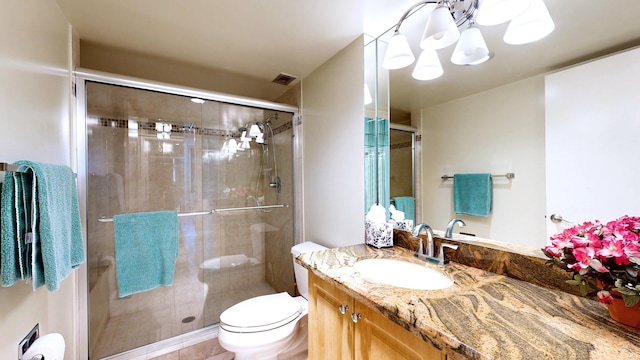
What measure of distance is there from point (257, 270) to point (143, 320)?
3.07ft

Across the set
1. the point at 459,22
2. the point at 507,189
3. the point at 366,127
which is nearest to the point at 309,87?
→ the point at 366,127

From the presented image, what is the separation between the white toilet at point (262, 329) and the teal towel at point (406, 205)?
878 millimetres

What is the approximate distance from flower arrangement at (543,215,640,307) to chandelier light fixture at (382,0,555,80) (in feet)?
2.36

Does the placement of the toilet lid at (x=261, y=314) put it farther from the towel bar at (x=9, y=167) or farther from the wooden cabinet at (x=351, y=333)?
the towel bar at (x=9, y=167)

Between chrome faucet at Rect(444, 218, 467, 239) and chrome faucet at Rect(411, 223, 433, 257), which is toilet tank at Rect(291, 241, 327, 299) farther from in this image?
chrome faucet at Rect(444, 218, 467, 239)

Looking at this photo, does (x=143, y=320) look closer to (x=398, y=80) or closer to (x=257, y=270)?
(x=257, y=270)

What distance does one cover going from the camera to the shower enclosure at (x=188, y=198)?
169cm

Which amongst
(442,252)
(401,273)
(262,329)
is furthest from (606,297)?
(262,329)

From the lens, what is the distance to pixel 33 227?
86cm

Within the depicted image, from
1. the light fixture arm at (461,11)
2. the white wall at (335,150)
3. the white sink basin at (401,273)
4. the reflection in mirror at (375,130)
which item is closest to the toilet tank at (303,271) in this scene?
the white wall at (335,150)

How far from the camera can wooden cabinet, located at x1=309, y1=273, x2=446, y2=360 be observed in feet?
2.42

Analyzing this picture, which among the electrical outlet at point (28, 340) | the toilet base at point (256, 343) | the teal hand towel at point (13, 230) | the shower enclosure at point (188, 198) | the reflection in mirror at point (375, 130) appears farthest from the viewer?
the shower enclosure at point (188, 198)

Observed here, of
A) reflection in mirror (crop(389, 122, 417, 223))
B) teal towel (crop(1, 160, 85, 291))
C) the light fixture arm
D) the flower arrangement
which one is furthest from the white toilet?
the light fixture arm

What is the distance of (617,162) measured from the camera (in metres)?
0.75
